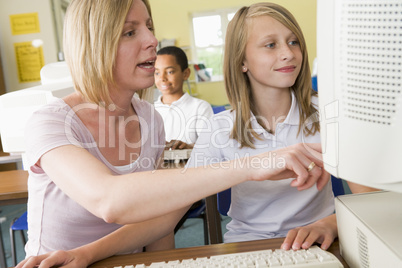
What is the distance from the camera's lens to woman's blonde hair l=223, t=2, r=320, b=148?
1.25m

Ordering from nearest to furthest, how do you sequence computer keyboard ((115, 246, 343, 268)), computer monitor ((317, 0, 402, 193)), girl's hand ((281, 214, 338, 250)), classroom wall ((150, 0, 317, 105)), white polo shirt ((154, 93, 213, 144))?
1. computer monitor ((317, 0, 402, 193))
2. computer keyboard ((115, 246, 343, 268))
3. girl's hand ((281, 214, 338, 250))
4. white polo shirt ((154, 93, 213, 144))
5. classroom wall ((150, 0, 317, 105))

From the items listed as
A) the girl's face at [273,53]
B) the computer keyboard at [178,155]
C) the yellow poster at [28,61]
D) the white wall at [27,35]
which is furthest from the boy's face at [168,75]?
the yellow poster at [28,61]

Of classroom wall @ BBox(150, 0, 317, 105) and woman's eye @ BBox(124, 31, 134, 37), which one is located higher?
classroom wall @ BBox(150, 0, 317, 105)

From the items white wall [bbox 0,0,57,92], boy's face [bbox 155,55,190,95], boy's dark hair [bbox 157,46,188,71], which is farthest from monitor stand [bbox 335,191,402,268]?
white wall [bbox 0,0,57,92]

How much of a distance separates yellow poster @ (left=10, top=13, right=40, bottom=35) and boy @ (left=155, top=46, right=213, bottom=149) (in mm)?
2151

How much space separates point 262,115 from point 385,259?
2.69ft

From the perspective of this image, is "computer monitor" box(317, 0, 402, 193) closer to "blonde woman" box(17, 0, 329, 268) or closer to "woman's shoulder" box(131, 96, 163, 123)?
"blonde woman" box(17, 0, 329, 268)

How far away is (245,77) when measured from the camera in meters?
1.39

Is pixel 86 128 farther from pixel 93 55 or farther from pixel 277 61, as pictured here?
pixel 277 61

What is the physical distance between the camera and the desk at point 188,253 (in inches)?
30.8

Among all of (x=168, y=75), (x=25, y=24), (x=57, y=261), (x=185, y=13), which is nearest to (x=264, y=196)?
(x=57, y=261)

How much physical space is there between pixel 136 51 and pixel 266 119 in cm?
51

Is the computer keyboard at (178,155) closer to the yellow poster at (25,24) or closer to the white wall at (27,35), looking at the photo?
the white wall at (27,35)

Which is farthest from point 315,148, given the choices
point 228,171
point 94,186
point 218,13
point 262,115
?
point 218,13
